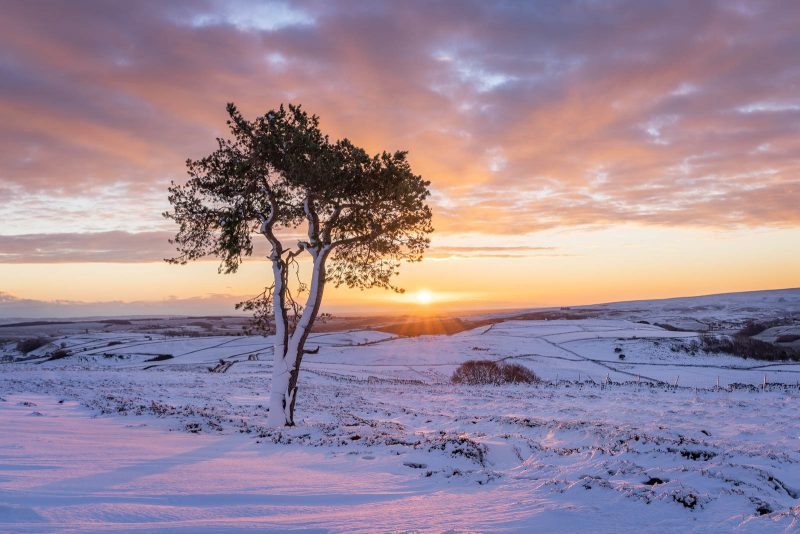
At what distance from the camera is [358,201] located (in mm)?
19109

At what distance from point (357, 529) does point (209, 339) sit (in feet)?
233

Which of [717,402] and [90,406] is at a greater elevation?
[90,406]

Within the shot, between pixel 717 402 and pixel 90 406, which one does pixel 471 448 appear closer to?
pixel 90 406

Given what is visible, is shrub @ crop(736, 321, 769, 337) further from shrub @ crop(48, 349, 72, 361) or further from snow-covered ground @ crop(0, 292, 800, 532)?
shrub @ crop(48, 349, 72, 361)

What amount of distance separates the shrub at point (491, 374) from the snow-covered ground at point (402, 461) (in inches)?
407

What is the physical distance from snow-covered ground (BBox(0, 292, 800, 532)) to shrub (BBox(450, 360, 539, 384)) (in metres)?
10.3

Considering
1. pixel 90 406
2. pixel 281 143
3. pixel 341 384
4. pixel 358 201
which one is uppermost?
pixel 281 143

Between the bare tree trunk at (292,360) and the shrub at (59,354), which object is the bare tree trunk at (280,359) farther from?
the shrub at (59,354)

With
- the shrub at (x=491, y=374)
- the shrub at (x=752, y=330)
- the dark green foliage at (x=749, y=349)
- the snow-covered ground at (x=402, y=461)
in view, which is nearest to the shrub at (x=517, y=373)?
the shrub at (x=491, y=374)

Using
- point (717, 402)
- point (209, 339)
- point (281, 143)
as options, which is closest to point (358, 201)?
point (281, 143)

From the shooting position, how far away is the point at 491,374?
41.8m

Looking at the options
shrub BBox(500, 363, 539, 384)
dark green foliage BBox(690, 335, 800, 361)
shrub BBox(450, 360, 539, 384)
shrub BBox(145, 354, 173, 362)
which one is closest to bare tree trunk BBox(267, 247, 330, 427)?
shrub BBox(450, 360, 539, 384)

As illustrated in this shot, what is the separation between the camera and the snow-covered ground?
712cm

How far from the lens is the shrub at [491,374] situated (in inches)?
1572
